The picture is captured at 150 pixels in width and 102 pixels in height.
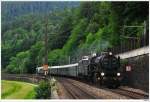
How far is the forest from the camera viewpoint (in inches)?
1043

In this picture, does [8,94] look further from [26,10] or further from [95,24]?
[95,24]

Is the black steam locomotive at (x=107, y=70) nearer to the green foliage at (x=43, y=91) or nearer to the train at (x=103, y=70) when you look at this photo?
the train at (x=103, y=70)

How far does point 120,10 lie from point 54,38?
397cm

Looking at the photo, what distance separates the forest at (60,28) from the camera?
2648cm

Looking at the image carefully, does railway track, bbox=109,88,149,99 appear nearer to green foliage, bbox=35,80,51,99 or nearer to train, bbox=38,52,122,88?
train, bbox=38,52,122,88

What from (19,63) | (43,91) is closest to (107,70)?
(43,91)

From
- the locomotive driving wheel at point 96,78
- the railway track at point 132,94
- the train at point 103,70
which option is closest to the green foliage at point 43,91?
the railway track at point 132,94

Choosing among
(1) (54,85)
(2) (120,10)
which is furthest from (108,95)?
(2) (120,10)

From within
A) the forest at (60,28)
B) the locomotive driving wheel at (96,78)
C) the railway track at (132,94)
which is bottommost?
the railway track at (132,94)

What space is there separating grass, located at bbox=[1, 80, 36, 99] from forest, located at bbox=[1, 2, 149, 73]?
749 millimetres

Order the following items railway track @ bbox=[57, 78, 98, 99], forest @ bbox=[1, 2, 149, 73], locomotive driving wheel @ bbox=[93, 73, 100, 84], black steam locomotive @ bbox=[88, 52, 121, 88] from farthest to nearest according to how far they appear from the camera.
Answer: locomotive driving wheel @ bbox=[93, 73, 100, 84] → black steam locomotive @ bbox=[88, 52, 121, 88] → railway track @ bbox=[57, 78, 98, 99] → forest @ bbox=[1, 2, 149, 73]

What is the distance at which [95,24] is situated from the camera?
98.5 feet

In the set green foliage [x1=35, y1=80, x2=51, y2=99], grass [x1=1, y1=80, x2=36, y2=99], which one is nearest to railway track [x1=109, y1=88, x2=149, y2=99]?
green foliage [x1=35, y1=80, x2=51, y2=99]

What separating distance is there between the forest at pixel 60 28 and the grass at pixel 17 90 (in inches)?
29.5
